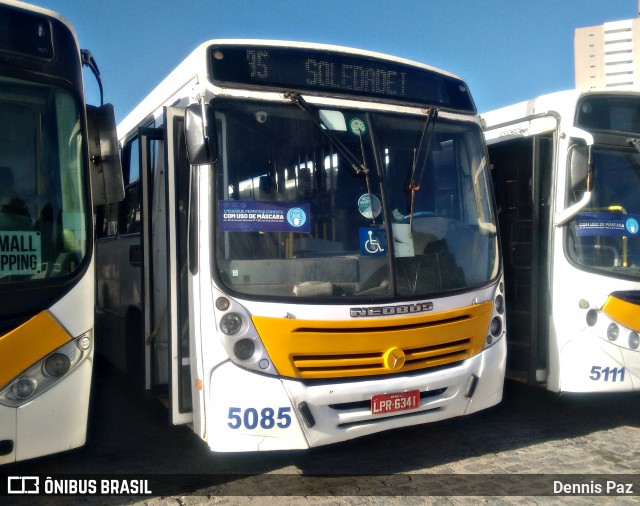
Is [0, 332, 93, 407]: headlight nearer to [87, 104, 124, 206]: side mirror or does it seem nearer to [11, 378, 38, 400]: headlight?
[11, 378, 38, 400]: headlight

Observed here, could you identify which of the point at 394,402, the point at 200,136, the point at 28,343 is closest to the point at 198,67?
the point at 200,136

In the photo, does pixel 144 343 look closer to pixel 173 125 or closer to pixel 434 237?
pixel 173 125

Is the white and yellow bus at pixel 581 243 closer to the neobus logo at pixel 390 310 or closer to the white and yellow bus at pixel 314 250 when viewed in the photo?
the white and yellow bus at pixel 314 250

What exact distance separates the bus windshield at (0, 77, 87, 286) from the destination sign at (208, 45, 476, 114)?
3.49 ft

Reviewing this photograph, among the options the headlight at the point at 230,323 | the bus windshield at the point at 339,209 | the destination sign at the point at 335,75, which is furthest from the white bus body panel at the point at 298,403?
the destination sign at the point at 335,75

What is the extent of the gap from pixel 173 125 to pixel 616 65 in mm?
6521

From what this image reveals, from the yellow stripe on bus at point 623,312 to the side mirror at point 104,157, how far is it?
4.16 meters

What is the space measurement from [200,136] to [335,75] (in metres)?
1.33

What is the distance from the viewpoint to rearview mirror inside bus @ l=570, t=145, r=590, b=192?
561 centimetres

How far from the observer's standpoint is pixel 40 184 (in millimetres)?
4176

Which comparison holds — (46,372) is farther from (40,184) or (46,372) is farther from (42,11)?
(42,11)

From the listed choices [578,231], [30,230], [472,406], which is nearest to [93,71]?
[30,230]

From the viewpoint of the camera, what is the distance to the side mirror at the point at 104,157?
15.1ft

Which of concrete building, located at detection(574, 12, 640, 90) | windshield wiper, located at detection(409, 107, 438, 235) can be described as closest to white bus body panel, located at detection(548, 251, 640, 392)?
windshield wiper, located at detection(409, 107, 438, 235)
